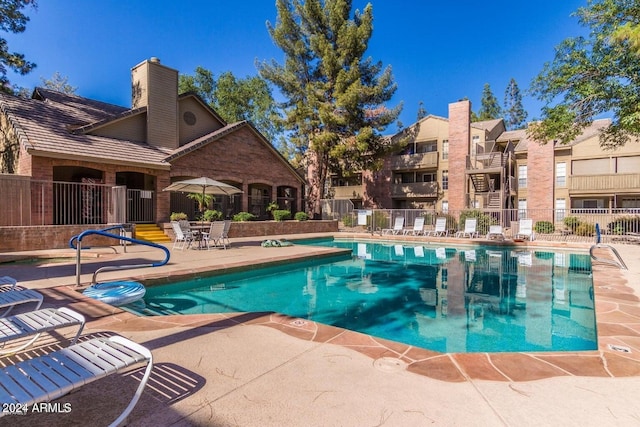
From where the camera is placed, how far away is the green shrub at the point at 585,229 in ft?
65.3

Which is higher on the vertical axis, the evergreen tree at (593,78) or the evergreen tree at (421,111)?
the evergreen tree at (421,111)

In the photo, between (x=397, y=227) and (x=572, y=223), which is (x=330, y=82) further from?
(x=572, y=223)

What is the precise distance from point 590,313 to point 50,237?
14625 mm

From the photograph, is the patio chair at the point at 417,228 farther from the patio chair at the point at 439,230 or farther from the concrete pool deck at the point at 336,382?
the concrete pool deck at the point at 336,382

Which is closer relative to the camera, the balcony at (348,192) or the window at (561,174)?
the window at (561,174)

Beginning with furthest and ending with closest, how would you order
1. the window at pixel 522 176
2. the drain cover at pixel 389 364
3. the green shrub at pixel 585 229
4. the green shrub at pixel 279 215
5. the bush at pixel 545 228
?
the window at pixel 522 176, the bush at pixel 545 228, the green shrub at pixel 279 215, the green shrub at pixel 585 229, the drain cover at pixel 389 364

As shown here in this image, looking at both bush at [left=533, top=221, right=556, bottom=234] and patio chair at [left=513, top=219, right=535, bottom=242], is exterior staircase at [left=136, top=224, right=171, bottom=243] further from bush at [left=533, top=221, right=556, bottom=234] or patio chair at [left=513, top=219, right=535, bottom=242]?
bush at [left=533, top=221, right=556, bottom=234]

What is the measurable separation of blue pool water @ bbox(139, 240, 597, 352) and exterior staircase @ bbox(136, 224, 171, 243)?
719cm

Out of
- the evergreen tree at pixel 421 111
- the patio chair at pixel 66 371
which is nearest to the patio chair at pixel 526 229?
the patio chair at pixel 66 371

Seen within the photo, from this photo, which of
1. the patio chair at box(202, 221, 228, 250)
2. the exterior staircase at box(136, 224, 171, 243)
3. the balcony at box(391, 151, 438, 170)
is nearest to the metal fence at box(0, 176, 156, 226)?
the exterior staircase at box(136, 224, 171, 243)

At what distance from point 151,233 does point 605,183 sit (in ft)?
92.3

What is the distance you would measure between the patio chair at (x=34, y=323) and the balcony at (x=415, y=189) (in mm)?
28655

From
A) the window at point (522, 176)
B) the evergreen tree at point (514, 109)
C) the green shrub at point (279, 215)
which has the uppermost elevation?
the evergreen tree at point (514, 109)

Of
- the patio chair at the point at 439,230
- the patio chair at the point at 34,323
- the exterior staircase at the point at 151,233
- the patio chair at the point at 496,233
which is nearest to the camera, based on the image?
the patio chair at the point at 34,323
